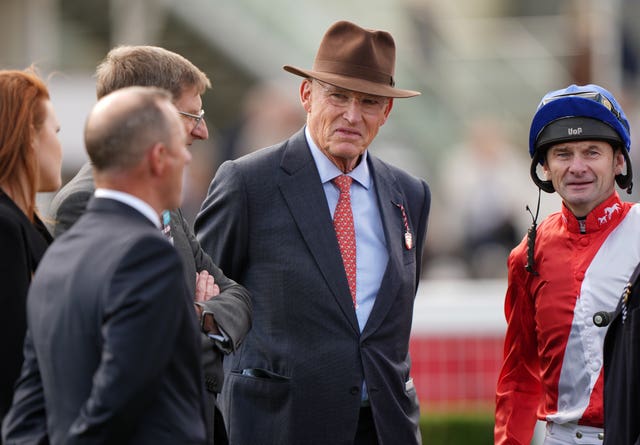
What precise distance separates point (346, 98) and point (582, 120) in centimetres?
95

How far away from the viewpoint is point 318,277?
4.86 m

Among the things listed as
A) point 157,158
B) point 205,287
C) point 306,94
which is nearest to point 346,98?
point 306,94

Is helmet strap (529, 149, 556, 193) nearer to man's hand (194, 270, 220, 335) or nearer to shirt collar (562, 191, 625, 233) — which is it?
shirt collar (562, 191, 625, 233)

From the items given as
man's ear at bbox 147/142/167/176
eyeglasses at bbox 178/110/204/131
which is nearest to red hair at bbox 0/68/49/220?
eyeglasses at bbox 178/110/204/131

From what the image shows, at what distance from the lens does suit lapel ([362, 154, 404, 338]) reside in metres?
4.88

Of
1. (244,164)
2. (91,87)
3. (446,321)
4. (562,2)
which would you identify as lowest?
(446,321)

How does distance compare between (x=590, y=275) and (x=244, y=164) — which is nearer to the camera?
(x=590, y=275)

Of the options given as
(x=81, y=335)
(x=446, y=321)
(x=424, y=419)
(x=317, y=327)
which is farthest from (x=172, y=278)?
(x=446, y=321)

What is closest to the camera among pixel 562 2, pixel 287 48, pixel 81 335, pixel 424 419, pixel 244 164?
pixel 81 335

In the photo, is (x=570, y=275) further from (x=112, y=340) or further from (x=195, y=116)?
(x=112, y=340)

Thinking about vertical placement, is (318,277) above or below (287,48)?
below

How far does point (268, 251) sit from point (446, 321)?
4795 millimetres

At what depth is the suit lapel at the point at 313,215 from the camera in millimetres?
4848

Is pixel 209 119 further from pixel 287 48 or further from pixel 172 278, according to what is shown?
pixel 172 278
